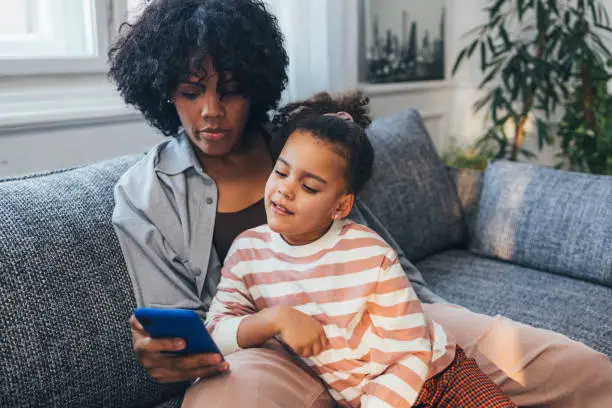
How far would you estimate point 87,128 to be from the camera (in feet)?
6.27

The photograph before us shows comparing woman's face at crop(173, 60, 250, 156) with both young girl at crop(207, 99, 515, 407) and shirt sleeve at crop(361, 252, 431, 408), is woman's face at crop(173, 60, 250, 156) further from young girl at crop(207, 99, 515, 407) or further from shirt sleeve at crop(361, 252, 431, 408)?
shirt sleeve at crop(361, 252, 431, 408)

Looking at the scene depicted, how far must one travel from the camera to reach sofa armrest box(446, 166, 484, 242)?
7.27ft

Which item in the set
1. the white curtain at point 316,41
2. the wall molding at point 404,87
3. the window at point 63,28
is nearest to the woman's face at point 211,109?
the window at point 63,28

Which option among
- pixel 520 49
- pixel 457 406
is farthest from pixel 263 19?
pixel 520 49

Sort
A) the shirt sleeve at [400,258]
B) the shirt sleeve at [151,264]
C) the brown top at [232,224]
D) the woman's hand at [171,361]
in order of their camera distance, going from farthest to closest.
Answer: the shirt sleeve at [400,258] < the brown top at [232,224] < the shirt sleeve at [151,264] < the woman's hand at [171,361]

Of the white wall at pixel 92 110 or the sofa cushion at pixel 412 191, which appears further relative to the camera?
the sofa cushion at pixel 412 191

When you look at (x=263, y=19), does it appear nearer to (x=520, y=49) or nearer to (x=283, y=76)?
(x=283, y=76)

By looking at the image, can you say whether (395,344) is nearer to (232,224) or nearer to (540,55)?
(232,224)

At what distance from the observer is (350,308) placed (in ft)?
3.71

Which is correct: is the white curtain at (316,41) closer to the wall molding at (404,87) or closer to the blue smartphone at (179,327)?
the wall molding at (404,87)

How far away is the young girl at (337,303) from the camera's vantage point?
3.64 ft

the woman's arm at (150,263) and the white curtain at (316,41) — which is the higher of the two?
the white curtain at (316,41)

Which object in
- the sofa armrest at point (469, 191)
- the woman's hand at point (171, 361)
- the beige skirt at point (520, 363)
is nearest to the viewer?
the woman's hand at point (171, 361)

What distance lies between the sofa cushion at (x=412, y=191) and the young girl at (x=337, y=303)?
2.42ft
